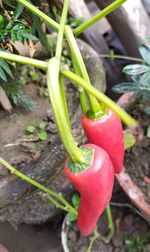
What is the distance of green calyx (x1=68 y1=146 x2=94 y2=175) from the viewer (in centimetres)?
46

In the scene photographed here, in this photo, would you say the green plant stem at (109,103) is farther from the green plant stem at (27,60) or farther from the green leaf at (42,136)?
the green leaf at (42,136)

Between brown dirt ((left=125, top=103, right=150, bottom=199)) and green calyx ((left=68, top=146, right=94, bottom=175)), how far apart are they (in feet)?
1.41

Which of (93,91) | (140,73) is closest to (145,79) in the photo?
(140,73)

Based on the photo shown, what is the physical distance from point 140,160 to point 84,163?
0.47 meters

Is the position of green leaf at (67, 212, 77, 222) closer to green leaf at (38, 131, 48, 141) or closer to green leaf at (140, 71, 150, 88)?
green leaf at (38, 131, 48, 141)

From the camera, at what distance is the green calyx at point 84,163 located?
46 cm

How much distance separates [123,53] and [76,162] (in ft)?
2.67

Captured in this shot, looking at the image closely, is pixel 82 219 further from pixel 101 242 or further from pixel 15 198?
pixel 101 242

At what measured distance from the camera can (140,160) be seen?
0.90m

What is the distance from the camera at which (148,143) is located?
0.90 metres

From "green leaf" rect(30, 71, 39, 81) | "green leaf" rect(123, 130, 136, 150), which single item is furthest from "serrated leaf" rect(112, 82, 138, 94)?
"green leaf" rect(30, 71, 39, 81)

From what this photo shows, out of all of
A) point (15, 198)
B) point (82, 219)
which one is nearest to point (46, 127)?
point (15, 198)

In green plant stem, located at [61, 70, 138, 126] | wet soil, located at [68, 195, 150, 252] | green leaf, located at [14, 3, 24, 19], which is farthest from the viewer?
wet soil, located at [68, 195, 150, 252]

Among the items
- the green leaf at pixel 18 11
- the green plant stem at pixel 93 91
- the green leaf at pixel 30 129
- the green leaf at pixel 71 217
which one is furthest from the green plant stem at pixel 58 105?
the green leaf at pixel 71 217
